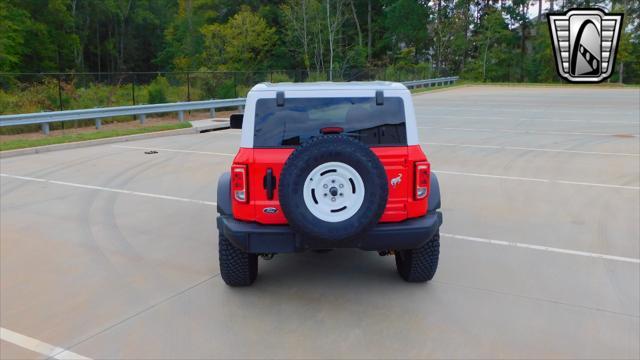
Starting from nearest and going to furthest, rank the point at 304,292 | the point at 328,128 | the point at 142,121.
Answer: the point at 328,128 < the point at 304,292 < the point at 142,121

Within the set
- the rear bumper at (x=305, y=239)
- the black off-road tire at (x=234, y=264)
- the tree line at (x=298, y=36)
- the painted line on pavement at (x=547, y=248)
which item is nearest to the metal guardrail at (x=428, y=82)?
the tree line at (x=298, y=36)

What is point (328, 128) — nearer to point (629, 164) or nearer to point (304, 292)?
point (304, 292)

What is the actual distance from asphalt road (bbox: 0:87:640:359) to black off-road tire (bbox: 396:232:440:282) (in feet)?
0.40

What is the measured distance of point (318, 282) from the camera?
5.11 metres

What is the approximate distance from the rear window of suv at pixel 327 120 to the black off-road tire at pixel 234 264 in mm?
960

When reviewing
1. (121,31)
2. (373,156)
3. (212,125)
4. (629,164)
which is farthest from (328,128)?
(121,31)

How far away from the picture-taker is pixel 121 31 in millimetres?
72812

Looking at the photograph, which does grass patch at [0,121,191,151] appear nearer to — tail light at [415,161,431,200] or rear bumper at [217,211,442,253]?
rear bumper at [217,211,442,253]

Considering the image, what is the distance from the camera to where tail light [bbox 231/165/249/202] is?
4457 millimetres

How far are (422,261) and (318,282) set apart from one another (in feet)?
3.17

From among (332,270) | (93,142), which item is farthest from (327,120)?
(93,142)

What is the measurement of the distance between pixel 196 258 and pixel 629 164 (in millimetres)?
9470

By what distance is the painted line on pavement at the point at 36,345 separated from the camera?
12.6 feet

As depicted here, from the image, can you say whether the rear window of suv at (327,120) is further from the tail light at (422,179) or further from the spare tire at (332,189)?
the spare tire at (332,189)
